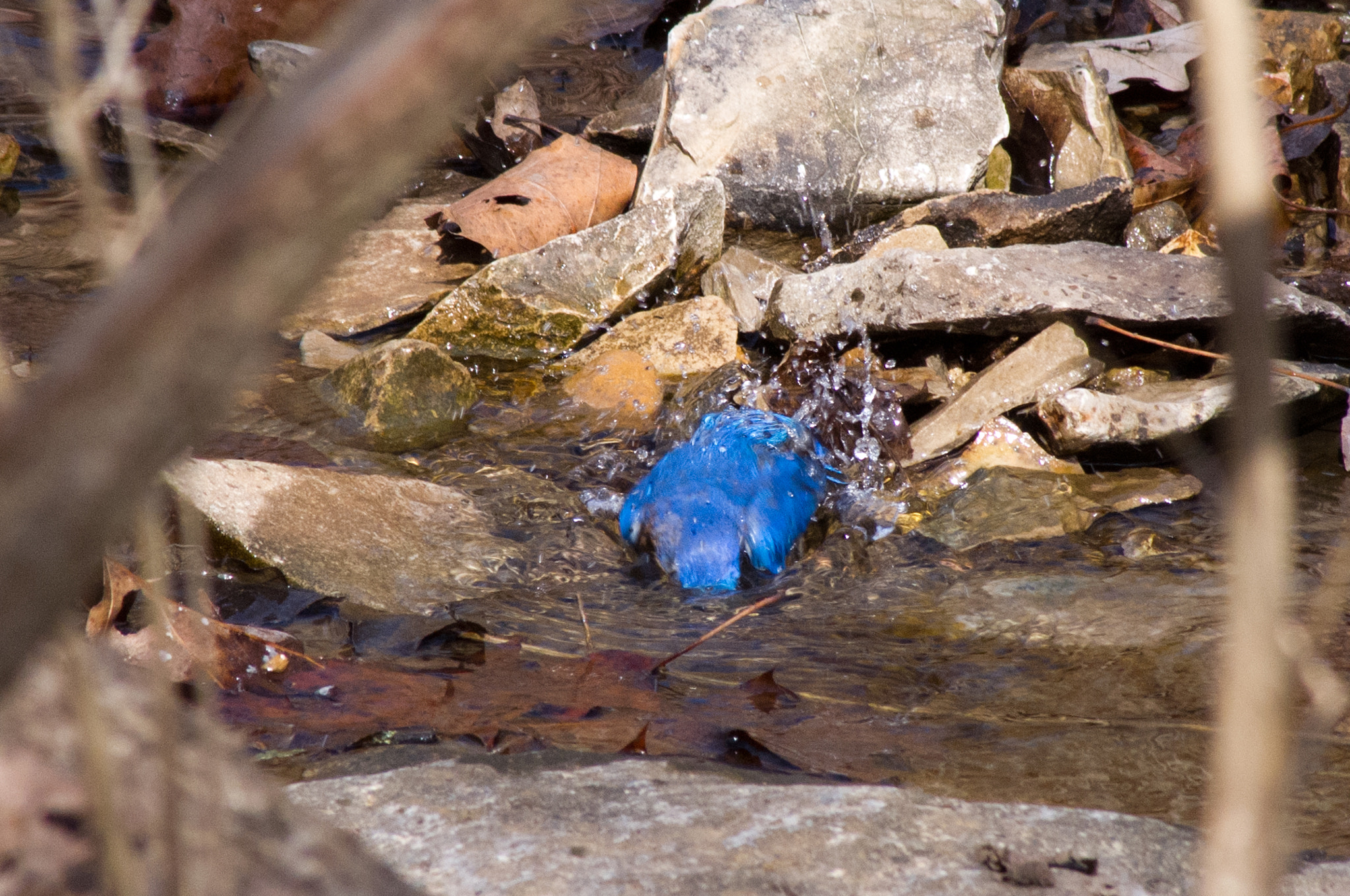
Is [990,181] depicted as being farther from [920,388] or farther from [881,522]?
[881,522]

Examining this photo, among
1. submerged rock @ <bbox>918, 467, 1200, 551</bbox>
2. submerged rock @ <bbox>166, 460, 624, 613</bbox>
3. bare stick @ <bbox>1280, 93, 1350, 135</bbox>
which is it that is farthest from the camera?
bare stick @ <bbox>1280, 93, 1350, 135</bbox>

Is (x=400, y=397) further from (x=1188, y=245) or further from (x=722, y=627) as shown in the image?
(x=1188, y=245)

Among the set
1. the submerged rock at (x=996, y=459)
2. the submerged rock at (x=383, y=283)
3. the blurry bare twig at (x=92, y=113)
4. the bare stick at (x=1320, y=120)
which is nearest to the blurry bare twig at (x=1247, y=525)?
the blurry bare twig at (x=92, y=113)

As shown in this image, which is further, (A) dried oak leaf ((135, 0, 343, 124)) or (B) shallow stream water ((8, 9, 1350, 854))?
(A) dried oak leaf ((135, 0, 343, 124))

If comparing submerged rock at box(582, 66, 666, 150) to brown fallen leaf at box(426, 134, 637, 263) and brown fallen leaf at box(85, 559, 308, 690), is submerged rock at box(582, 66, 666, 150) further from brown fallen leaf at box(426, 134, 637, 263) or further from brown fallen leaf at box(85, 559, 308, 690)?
brown fallen leaf at box(85, 559, 308, 690)

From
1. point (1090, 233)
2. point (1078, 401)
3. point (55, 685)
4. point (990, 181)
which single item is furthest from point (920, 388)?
point (55, 685)

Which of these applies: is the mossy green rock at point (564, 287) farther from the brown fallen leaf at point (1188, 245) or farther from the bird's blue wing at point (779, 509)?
the brown fallen leaf at point (1188, 245)

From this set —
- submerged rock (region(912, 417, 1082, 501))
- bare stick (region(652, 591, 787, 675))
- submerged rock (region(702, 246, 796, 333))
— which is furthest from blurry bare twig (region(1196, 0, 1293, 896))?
submerged rock (region(702, 246, 796, 333))
